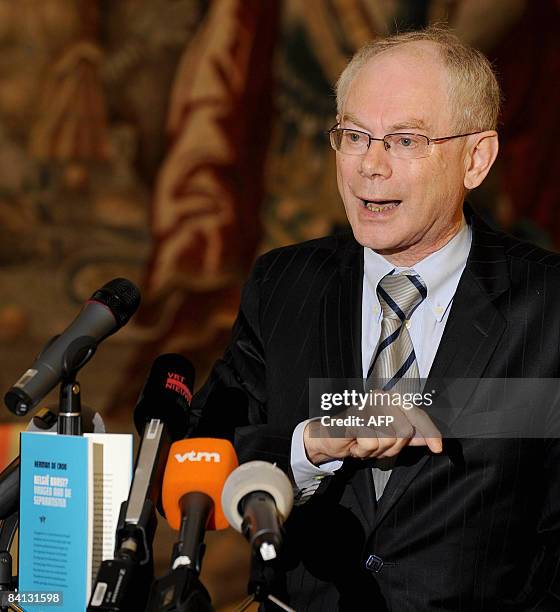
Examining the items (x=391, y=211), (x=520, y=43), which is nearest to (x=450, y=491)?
(x=391, y=211)

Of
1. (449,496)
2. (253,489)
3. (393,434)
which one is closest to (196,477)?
(253,489)

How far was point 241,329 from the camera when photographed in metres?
2.09

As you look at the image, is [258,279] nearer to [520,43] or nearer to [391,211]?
[391,211]

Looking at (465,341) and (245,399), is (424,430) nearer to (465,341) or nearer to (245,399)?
(465,341)

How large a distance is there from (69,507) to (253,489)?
1.22ft

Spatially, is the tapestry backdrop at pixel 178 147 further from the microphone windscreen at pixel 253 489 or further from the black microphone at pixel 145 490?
the microphone windscreen at pixel 253 489

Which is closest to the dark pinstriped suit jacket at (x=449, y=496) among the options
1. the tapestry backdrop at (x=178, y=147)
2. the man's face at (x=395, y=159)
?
the man's face at (x=395, y=159)

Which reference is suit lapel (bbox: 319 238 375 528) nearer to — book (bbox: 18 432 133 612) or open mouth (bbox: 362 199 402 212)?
open mouth (bbox: 362 199 402 212)

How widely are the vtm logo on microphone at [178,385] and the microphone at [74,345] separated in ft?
0.39

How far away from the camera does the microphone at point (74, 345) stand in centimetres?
134

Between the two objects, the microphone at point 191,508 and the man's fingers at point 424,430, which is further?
the man's fingers at point 424,430

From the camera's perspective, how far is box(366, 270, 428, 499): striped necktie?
1.83 meters

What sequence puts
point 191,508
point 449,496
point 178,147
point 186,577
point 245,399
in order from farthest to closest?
point 178,147 → point 245,399 → point 449,496 → point 191,508 → point 186,577

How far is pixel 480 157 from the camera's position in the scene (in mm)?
2000
